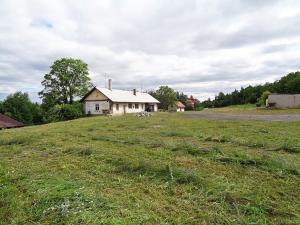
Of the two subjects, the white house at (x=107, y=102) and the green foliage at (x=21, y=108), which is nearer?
the white house at (x=107, y=102)

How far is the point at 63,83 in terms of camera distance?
38.5 m

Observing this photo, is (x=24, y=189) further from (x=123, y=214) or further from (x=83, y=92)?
(x=83, y=92)

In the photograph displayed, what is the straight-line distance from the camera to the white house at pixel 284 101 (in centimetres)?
3928

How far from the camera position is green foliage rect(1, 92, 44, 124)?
162 feet

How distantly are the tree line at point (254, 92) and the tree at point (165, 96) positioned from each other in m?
15.2

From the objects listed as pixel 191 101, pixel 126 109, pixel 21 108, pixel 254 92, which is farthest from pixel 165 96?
pixel 21 108

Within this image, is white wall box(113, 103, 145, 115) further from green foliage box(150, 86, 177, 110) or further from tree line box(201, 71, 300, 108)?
tree line box(201, 71, 300, 108)

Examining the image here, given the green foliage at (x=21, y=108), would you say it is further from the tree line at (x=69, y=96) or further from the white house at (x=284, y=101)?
the white house at (x=284, y=101)

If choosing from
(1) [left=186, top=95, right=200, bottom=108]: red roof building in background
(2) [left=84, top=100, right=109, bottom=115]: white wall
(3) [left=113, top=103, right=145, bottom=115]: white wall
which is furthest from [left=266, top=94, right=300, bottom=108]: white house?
(1) [left=186, top=95, right=200, bottom=108]: red roof building in background

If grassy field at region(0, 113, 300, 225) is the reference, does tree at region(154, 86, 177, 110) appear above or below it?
above

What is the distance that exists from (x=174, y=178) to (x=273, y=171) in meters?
1.77

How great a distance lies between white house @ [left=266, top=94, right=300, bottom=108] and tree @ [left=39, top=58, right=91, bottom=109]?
2703 centimetres

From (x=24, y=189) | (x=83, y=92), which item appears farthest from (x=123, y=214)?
(x=83, y=92)

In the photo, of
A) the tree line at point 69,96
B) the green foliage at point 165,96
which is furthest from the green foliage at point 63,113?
the green foliage at point 165,96
